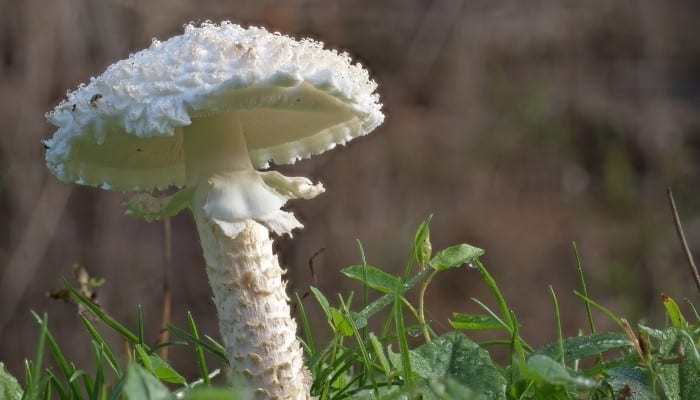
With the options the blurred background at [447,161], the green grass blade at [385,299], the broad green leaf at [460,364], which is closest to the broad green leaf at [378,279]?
the green grass blade at [385,299]

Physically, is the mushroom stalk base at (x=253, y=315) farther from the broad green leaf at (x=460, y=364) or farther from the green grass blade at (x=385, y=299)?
the broad green leaf at (x=460, y=364)

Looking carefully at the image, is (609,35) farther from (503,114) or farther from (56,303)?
(56,303)

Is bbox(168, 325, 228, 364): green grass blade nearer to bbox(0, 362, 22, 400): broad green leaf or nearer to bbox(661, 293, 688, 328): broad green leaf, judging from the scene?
bbox(0, 362, 22, 400): broad green leaf

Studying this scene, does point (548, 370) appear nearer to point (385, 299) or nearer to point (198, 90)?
point (385, 299)

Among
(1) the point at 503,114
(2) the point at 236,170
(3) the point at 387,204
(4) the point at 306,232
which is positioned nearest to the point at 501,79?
(1) the point at 503,114

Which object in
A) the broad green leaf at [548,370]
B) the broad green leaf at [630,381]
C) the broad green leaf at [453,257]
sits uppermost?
the broad green leaf at [453,257]

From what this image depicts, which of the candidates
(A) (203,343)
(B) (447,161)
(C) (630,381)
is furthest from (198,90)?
(B) (447,161)
